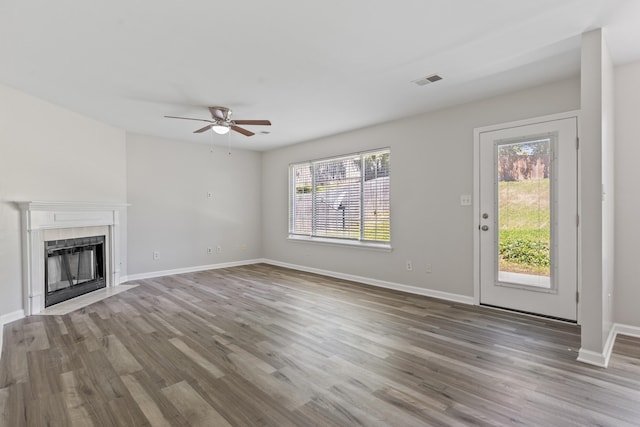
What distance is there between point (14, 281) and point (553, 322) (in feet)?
19.5

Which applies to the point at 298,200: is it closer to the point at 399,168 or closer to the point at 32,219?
the point at 399,168

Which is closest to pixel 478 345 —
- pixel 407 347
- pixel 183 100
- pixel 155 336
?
pixel 407 347

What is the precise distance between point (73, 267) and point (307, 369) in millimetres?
4061

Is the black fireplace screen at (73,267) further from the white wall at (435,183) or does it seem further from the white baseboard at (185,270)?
the white wall at (435,183)

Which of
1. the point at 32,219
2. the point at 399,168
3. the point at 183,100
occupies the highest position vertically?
the point at 183,100

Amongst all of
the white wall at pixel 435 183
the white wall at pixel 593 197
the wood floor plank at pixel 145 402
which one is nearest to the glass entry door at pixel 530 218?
the white wall at pixel 435 183

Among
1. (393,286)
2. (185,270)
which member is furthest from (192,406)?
(185,270)

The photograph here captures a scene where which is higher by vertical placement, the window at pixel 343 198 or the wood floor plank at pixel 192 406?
the window at pixel 343 198

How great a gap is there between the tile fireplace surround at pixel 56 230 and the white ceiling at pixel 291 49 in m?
1.39

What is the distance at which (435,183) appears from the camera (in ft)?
14.5

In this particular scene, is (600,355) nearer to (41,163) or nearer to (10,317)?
(10,317)

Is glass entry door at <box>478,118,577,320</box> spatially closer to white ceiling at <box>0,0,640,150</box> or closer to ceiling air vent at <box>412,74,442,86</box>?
white ceiling at <box>0,0,640,150</box>

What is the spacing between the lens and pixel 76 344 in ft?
9.39

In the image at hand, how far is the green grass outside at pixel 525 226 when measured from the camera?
3486mm
